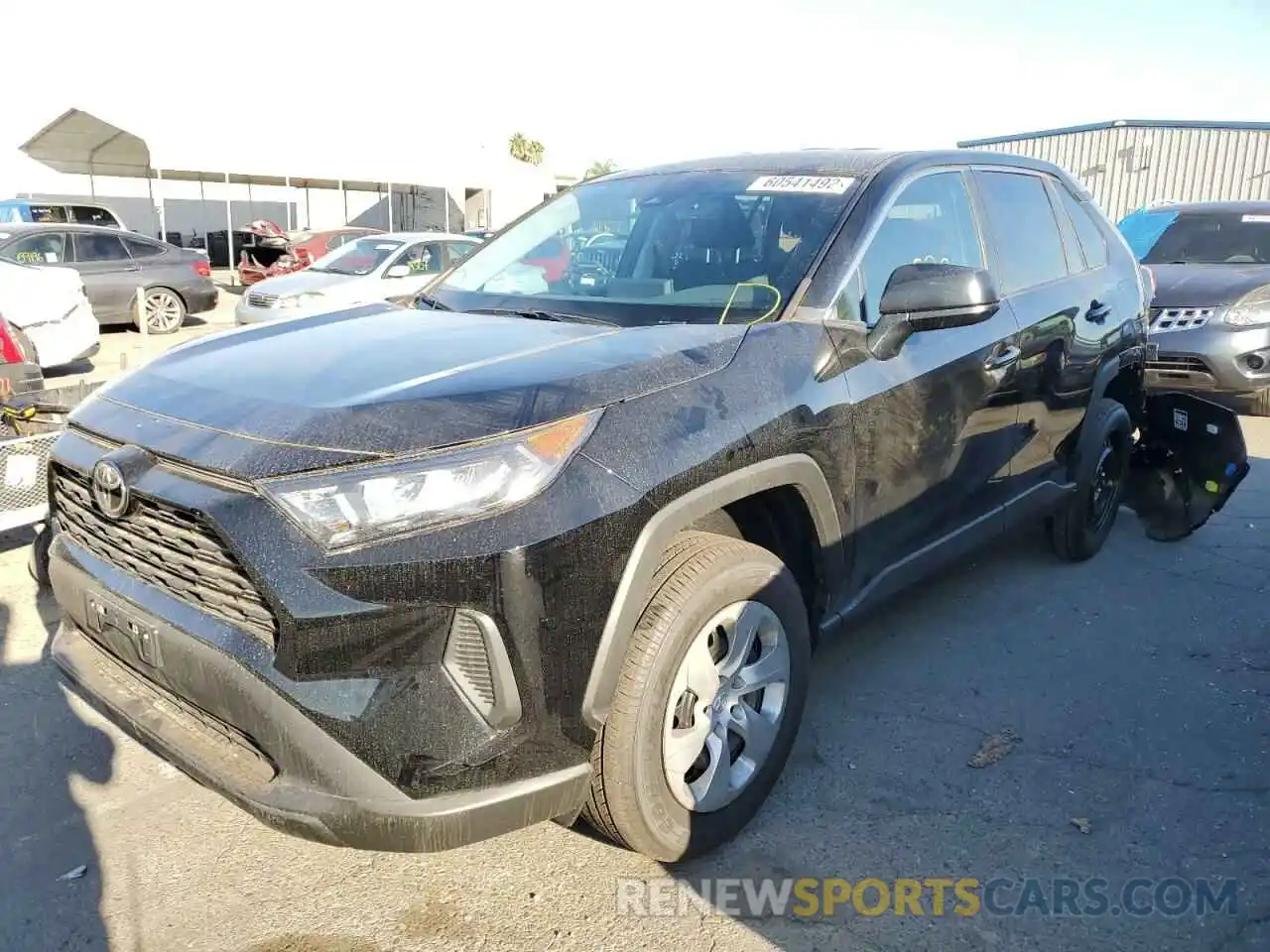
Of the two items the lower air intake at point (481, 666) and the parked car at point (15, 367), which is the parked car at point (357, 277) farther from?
the lower air intake at point (481, 666)

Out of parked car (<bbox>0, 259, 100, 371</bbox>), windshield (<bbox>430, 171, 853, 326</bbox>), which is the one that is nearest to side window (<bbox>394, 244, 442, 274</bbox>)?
parked car (<bbox>0, 259, 100, 371</bbox>)

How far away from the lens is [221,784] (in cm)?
206

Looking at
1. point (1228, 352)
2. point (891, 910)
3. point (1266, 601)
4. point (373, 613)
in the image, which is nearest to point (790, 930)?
point (891, 910)

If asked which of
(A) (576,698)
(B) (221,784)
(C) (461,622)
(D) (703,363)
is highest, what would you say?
(D) (703,363)

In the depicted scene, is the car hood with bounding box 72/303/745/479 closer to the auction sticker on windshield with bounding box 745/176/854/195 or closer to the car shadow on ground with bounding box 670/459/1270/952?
the auction sticker on windshield with bounding box 745/176/854/195

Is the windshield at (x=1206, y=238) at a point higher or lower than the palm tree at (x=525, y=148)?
lower

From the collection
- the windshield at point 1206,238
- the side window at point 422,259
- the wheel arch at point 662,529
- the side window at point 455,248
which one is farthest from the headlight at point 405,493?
the side window at point 455,248

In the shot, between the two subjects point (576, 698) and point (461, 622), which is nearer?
point (461, 622)

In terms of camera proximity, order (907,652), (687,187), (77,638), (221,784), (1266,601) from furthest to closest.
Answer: (1266,601) < (907,652) < (687,187) < (77,638) < (221,784)

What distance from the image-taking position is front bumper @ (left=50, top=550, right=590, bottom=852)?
1924mm

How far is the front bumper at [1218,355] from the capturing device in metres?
7.64

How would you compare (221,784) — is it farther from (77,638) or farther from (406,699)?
(77,638)

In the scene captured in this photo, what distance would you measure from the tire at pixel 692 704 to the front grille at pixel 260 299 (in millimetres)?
10474

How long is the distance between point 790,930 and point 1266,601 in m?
3.32
